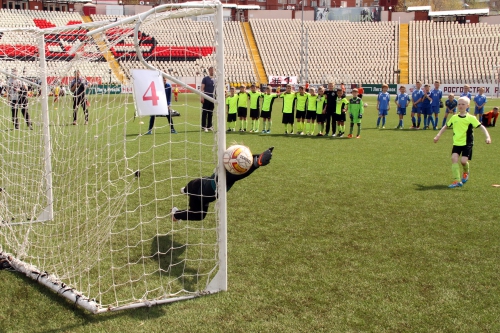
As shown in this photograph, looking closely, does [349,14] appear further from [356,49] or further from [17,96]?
[17,96]

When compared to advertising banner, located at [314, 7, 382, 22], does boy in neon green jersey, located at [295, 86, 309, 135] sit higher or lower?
lower

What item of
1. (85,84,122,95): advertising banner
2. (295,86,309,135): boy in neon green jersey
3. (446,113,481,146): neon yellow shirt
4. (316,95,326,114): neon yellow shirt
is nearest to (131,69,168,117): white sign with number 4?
(85,84,122,95): advertising banner

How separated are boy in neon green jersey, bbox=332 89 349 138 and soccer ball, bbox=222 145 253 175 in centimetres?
1134

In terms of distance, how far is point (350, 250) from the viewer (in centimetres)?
521

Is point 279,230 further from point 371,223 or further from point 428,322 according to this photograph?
point 428,322

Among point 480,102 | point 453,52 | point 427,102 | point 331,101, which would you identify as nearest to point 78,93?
point 331,101

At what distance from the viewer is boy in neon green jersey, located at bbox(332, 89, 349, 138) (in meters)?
15.2

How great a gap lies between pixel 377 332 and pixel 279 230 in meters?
2.42

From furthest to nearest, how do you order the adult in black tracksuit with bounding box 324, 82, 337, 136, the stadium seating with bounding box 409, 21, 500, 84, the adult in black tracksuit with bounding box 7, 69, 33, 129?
the stadium seating with bounding box 409, 21, 500, 84 → the adult in black tracksuit with bounding box 324, 82, 337, 136 → the adult in black tracksuit with bounding box 7, 69, 33, 129

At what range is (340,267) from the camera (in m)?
4.75

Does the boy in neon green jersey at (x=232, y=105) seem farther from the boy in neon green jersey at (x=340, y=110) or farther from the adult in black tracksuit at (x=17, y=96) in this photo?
the adult in black tracksuit at (x=17, y=96)

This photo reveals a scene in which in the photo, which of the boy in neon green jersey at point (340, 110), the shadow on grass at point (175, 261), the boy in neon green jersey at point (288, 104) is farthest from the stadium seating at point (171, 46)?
the boy in neon green jersey at point (288, 104)

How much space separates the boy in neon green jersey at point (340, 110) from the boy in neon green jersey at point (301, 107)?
1.11 m

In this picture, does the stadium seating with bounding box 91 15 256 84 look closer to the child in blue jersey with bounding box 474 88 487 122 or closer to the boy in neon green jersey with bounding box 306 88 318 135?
the boy in neon green jersey with bounding box 306 88 318 135
